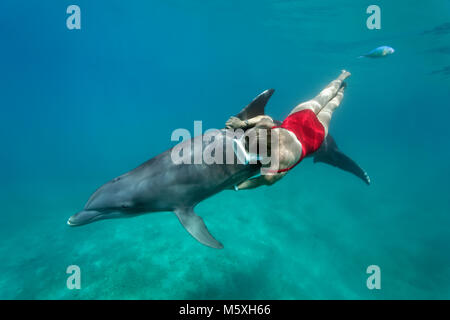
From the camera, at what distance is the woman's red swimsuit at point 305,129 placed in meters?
3.66

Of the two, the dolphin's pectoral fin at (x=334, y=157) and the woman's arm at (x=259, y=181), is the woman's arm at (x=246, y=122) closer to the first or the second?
the woman's arm at (x=259, y=181)

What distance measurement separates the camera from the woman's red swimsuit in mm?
3662

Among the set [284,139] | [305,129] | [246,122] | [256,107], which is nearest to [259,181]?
[284,139]

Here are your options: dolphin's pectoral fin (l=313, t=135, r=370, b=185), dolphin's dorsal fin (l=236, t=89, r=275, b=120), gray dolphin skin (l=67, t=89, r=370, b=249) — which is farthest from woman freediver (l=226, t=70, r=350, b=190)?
dolphin's pectoral fin (l=313, t=135, r=370, b=185)

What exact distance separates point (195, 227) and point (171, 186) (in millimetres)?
781

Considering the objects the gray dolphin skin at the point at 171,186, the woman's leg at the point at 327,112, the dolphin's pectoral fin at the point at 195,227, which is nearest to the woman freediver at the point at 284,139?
the woman's leg at the point at 327,112

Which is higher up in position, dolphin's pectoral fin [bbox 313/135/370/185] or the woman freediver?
dolphin's pectoral fin [bbox 313/135/370/185]

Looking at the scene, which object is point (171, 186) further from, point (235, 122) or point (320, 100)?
point (320, 100)

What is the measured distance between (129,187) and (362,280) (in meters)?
9.35

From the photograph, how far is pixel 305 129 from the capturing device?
12.4 ft

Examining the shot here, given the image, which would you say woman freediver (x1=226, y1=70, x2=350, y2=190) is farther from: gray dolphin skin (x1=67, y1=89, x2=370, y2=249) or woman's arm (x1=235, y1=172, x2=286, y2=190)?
gray dolphin skin (x1=67, y1=89, x2=370, y2=249)

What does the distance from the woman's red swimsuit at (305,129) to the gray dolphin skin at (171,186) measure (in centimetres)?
59

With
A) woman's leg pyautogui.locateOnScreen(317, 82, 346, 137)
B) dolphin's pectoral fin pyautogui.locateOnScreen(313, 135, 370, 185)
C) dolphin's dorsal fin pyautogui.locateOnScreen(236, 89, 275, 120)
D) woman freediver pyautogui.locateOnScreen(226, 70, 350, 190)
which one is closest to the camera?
woman freediver pyautogui.locateOnScreen(226, 70, 350, 190)
